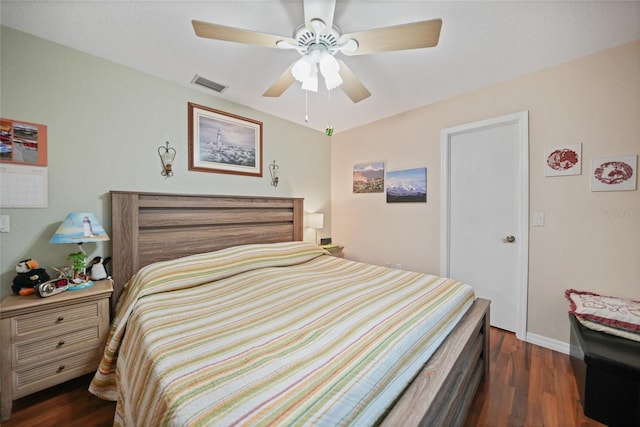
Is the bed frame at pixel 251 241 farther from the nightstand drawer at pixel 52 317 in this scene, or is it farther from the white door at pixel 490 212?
the white door at pixel 490 212

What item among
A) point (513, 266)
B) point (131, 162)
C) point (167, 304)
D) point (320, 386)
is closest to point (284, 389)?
point (320, 386)

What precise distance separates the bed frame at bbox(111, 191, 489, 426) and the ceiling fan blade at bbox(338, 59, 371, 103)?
5.01 ft

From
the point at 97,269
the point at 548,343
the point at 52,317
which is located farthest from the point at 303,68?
the point at 548,343

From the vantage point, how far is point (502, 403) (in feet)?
4.91

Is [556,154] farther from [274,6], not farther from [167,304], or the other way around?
[167,304]

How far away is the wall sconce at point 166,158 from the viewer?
86.7 inches

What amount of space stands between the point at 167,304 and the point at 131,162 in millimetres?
1375

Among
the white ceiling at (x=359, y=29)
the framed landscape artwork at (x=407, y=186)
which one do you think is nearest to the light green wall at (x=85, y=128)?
the white ceiling at (x=359, y=29)

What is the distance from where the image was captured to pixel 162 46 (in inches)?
69.4

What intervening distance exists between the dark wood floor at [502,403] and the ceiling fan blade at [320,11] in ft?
7.92

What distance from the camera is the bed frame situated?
0.96m

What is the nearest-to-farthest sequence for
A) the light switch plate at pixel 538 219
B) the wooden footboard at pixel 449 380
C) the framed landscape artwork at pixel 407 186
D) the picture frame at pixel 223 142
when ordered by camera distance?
the wooden footboard at pixel 449 380, the light switch plate at pixel 538 219, the picture frame at pixel 223 142, the framed landscape artwork at pixel 407 186

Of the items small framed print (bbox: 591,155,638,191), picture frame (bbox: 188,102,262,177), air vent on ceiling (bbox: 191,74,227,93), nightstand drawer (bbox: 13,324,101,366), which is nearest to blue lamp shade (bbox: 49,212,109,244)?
nightstand drawer (bbox: 13,324,101,366)

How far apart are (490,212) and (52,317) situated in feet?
11.8
